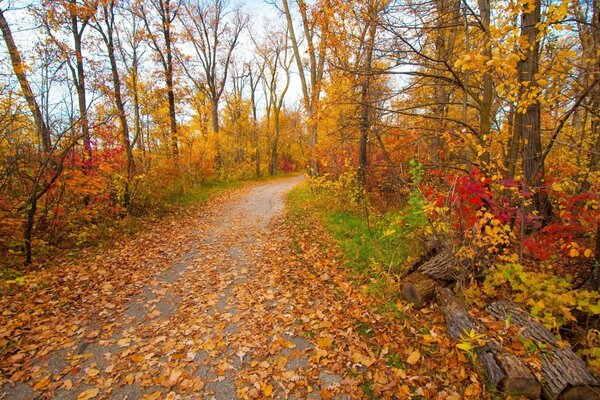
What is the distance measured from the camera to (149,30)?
504 inches

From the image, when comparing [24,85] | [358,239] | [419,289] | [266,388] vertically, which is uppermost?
[24,85]

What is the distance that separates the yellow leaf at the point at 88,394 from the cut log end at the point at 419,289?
13.1 feet

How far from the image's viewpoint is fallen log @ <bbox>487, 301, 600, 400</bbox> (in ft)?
8.17

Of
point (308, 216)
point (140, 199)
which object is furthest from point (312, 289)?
point (140, 199)

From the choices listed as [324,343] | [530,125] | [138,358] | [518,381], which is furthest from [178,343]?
[530,125]

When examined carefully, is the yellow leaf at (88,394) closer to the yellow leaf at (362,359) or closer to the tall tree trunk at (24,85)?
the yellow leaf at (362,359)

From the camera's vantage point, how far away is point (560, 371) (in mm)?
2598

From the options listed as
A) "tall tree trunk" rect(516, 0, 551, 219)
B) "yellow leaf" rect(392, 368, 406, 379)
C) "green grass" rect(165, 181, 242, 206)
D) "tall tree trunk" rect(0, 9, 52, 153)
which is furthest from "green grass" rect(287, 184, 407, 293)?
"tall tree trunk" rect(0, 9, 52, 153)

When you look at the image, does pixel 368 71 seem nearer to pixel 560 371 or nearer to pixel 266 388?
pixel 560 371

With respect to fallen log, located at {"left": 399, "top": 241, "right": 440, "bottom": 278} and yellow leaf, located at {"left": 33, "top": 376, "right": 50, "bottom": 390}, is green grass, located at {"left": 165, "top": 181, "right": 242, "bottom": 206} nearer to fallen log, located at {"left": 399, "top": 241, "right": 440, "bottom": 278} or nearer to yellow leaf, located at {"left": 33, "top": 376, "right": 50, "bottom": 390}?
yellow leaf, located at {"left": 33, "top": 376, "right": 50, "bottom": 390}

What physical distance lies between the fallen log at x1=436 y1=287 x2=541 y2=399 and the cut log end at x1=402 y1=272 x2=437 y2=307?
592 millimetres

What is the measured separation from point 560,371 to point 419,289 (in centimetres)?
169

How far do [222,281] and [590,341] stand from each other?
16.7ft

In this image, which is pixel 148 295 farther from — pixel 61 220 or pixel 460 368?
pixel 460 368
